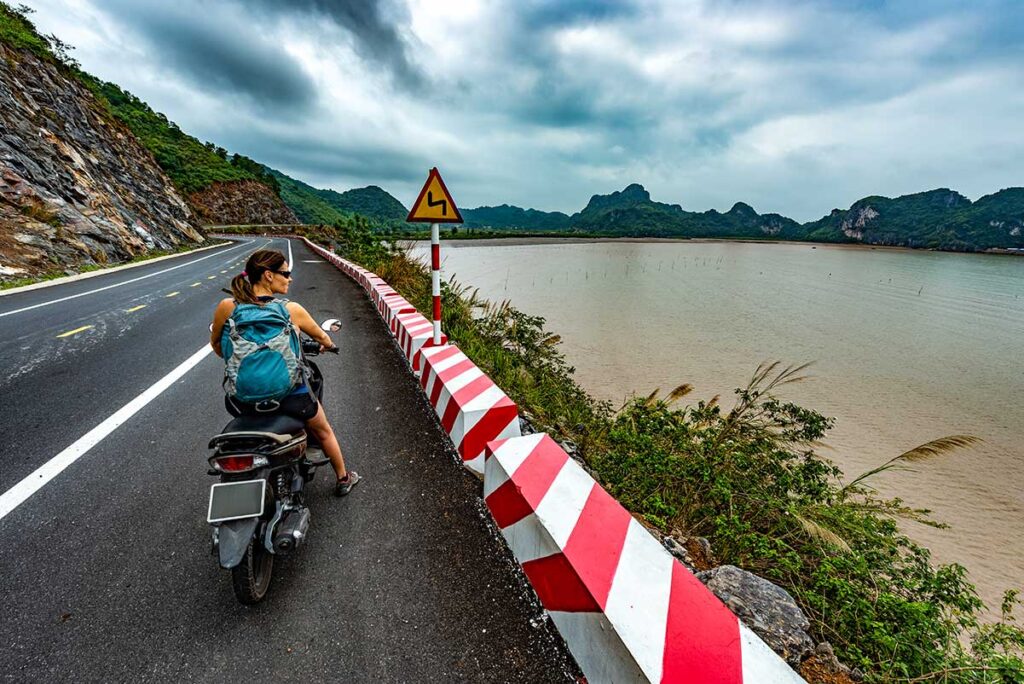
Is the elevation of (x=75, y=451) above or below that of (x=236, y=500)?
below

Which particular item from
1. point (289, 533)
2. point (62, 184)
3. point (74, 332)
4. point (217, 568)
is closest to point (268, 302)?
point (289, 533)

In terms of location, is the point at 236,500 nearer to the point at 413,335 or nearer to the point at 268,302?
the point at 268,302

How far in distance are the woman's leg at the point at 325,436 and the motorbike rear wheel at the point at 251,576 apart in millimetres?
723

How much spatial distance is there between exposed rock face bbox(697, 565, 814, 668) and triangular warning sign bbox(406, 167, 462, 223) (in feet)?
14.0

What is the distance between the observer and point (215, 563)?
240cm

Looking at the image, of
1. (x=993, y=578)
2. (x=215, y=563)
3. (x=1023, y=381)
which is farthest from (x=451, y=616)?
(x=1023, y=381)

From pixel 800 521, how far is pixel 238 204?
77817 millimetres

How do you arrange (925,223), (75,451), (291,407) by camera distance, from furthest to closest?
(925,223) < (75,451) < (291,407)

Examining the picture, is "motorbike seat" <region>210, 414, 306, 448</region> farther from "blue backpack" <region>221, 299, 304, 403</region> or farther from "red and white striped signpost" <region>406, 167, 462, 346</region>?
"red and white striped signpost" <region>406, 167, 462, 346</region>

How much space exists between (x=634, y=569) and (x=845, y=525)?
3.26 m

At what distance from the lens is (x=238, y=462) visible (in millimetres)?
2109

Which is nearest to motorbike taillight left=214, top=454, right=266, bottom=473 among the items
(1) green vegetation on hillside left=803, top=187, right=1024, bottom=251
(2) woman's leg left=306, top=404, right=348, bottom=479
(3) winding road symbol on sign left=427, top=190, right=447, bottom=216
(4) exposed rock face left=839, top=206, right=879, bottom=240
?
(2) woman's leg left=306, top=404, right=348, bottom=479

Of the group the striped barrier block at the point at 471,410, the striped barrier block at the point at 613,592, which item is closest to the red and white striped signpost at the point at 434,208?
the striped barrier block at the point at 471,410

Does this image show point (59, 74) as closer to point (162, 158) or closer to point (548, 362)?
point (548, 362)
